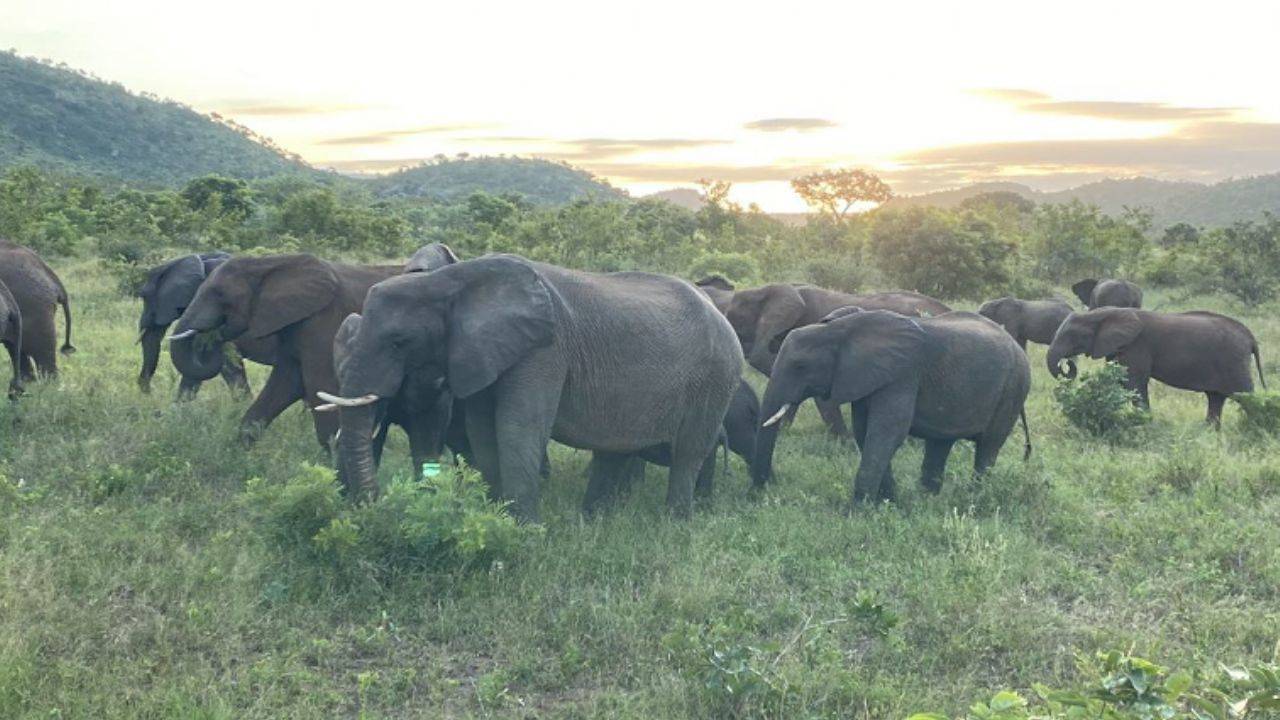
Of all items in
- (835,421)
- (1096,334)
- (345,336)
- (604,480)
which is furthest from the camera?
(1096,334)

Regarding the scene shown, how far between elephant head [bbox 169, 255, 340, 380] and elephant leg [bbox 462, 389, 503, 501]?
2.57 meters

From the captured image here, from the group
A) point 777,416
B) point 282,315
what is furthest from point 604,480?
point 282,315

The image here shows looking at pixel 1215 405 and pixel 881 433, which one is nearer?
pixel 881 433

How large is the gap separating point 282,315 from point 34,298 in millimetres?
3733

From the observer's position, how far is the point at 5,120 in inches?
3314

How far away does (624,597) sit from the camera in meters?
6.27

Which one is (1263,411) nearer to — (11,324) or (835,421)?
(835,421)

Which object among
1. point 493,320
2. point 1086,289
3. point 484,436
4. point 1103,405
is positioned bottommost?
point 1086,289

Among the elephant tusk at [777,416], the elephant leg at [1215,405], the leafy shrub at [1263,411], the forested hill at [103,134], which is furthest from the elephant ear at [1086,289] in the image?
the forested hill at [103,134]

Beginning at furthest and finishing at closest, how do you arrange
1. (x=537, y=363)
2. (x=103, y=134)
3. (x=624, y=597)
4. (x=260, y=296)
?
(x=103, y=134)
(x=260, y=296)
(x=537, y=363)
(x=624, y=597)

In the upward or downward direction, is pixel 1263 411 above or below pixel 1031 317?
above

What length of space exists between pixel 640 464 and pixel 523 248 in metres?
23.2

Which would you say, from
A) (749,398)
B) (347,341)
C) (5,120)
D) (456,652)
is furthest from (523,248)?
(5,120)

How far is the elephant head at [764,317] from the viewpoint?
14.1 meters
